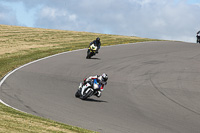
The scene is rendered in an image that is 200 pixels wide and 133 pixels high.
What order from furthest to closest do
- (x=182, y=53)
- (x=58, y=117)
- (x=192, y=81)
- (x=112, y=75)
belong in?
(x=182, y=53) → (x=112, y=75) → (x=192, y=81) → (x=58, y=117)

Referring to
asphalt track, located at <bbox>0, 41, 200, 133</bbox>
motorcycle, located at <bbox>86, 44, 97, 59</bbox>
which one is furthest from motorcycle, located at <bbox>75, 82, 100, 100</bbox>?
motorcycle, located at <bbox>86, 44, 97, 59</bbox>

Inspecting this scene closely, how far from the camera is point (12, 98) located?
539 inches

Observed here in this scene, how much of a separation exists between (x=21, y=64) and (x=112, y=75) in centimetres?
647

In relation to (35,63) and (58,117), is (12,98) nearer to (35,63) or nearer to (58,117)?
(58,117)

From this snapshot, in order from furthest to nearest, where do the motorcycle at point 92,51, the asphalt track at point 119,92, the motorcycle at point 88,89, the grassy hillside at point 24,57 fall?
1. the motorcycle at point 92,51
2. the motorcycle at point 88,89
3. the asphalt track at point 119,92
4. the grassy hillside at point 24,57

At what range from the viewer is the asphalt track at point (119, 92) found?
11125mm

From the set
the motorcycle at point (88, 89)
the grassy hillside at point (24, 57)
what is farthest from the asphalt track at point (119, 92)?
the grassy hillside at point (24, 57)

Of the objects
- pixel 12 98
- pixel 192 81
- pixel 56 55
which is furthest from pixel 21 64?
pixel 192 81

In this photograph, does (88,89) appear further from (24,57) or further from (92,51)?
(24,57)

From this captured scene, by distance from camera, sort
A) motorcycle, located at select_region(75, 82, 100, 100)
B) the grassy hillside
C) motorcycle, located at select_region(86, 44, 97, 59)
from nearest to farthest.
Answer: the grassy hillside < motorcycle, located at select_region(75, 82, 100, 100) < motorcycle, located at select_region(86, 44, 97, 59)

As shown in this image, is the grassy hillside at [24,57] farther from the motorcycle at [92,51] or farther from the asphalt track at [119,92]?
the motorcycle at [92,51]

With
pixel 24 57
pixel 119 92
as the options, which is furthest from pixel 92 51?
pixel 119 92

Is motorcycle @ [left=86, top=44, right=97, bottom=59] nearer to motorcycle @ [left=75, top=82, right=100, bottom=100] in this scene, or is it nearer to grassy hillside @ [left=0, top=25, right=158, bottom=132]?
grassy hillside @ [left=0, top=25, right=158, bottom=132]

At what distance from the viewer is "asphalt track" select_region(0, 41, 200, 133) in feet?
36.5
